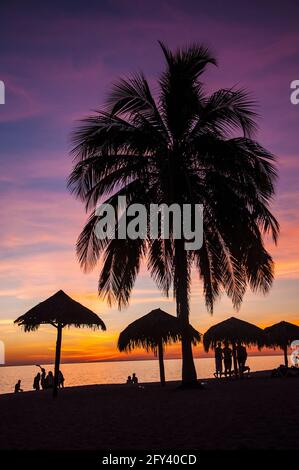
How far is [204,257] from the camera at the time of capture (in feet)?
53.0

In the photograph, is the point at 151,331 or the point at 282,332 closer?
the point at 151,331

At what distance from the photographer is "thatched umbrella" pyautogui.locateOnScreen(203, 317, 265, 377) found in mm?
22422

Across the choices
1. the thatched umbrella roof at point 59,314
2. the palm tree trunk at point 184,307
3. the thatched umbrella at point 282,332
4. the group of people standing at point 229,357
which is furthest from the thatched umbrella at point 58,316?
the thatched umbrella at point 282,332

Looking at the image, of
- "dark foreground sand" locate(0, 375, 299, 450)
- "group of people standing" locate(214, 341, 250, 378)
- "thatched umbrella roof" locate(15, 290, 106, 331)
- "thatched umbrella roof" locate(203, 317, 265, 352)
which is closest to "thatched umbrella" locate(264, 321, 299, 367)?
"thatched umbrella roof" locate(203, 317, 265, 352)

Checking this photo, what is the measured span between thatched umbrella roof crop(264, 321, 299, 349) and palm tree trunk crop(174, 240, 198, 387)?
36.2 ft

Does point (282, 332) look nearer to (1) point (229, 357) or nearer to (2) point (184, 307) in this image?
(1) point (229, 357)

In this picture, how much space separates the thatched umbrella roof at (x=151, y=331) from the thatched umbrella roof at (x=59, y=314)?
11.7 feet

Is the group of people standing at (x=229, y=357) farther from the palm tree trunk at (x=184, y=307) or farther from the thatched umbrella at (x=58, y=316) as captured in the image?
the thatched umbrella at (x=58, y=316)

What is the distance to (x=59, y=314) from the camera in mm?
15547

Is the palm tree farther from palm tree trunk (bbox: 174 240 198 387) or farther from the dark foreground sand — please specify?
the dark foreground sand

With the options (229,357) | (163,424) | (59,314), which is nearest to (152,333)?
(229,357)

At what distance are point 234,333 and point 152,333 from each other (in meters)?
4.97

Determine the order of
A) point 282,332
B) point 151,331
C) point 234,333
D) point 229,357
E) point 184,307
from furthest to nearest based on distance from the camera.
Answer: point 282,332 < point 234,333 < point 229,357 < point 151,331 < point 184,307
